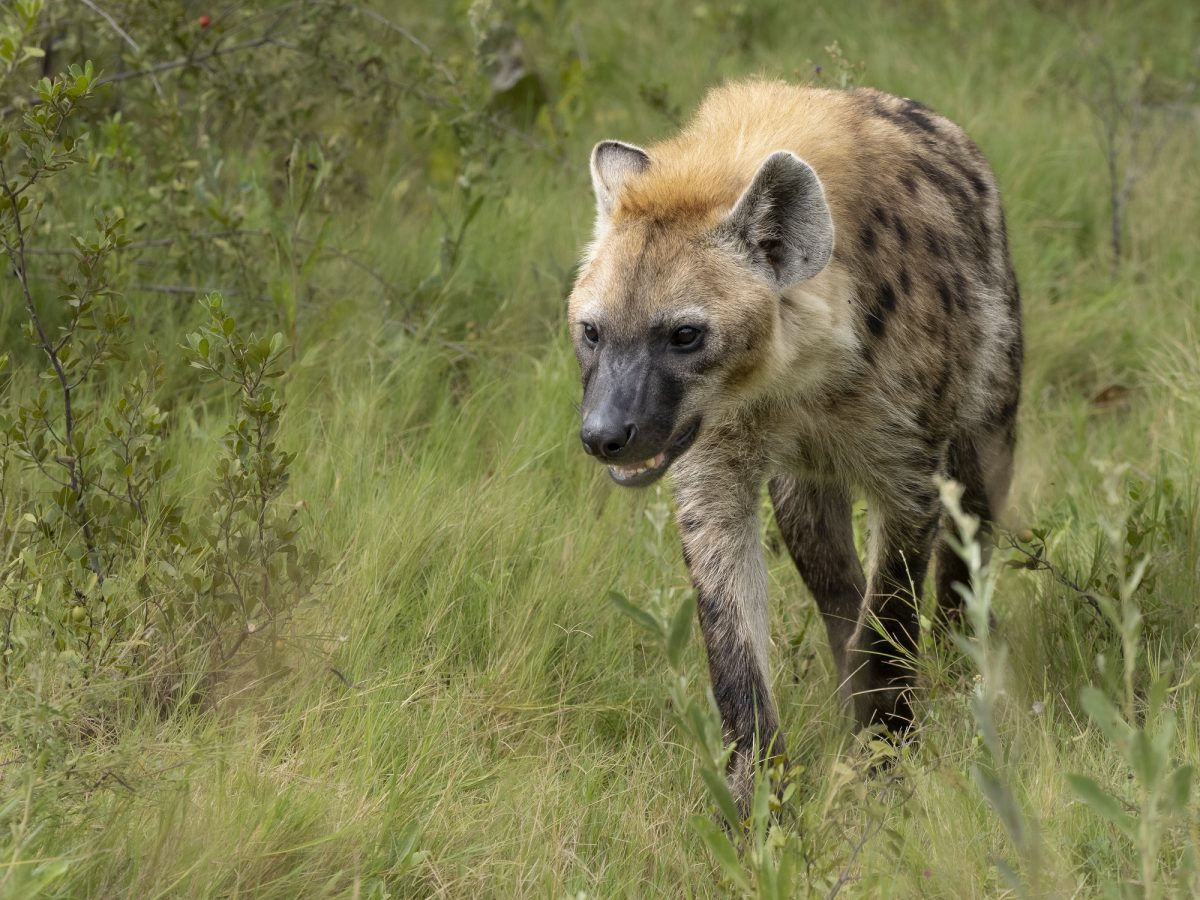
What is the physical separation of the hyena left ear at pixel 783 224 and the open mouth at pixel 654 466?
36 centimetres

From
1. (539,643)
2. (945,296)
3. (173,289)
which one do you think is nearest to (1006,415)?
(945,296)

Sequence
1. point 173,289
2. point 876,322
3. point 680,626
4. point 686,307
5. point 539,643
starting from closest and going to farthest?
point 680,626 → point 686,307 → point 876,322 → point 539,643 → point 173,289

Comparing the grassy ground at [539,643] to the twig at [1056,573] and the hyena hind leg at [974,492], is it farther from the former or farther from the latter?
the hyena hind leg at [974,492]

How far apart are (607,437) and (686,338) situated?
289 mm

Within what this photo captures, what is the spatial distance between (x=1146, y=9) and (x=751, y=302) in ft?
18.7

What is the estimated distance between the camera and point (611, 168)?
11.2 ft

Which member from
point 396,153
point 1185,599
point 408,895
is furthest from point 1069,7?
point 408,895

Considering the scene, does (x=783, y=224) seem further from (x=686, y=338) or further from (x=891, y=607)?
(x=891, y=607)

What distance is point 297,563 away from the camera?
11.0 ft

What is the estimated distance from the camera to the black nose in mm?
2963

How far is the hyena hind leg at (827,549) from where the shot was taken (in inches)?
148

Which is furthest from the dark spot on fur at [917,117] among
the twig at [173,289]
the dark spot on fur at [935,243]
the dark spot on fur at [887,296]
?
the twig at [173,289]

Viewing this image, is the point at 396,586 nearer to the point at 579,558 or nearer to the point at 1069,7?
the point at 579,558

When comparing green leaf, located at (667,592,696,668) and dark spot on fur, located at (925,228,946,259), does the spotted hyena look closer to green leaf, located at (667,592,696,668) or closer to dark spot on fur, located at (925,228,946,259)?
dark spot on fur, located at (925,228,946,259)
